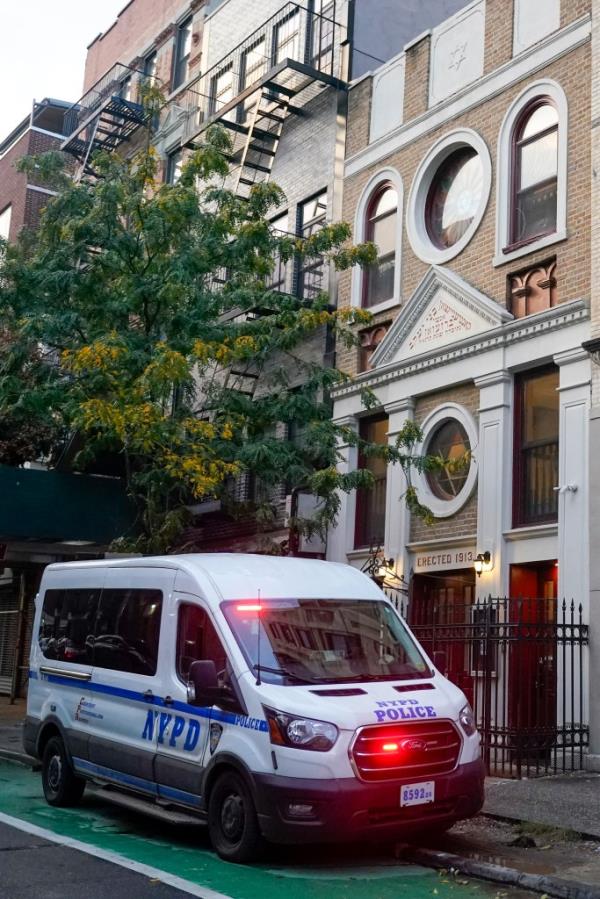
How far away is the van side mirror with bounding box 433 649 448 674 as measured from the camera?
45.3ft

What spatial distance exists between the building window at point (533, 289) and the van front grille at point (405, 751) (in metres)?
7.71

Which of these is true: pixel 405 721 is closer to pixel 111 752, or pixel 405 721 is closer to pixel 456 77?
pixel 111 752

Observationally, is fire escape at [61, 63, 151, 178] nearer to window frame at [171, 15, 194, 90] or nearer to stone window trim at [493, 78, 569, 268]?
window frame at [171, 15, 194, 90]

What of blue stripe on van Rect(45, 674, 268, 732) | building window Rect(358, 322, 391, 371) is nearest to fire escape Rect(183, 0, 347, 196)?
building window Rect(358, 322, 391, 371)

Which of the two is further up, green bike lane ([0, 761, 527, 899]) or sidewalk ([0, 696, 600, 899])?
sidewalk ([0, 696, 600, 899])

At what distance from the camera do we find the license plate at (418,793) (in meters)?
7.55

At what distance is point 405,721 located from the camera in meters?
7.76

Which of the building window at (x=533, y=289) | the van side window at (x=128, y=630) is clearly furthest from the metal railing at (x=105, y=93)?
the van side window at (x=128, y=630)

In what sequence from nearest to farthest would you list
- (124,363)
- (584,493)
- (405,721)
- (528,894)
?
(528,894) → (405,721) → (584,493) → (124,363)

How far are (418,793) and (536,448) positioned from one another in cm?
742

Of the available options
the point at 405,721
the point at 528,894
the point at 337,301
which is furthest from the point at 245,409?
the point at 528,894

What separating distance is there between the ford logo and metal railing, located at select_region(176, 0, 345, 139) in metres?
13.9

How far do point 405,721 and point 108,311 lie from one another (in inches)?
373

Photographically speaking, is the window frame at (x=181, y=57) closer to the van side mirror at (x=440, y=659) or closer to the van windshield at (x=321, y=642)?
the van side mirror at (x=440, y=659)
